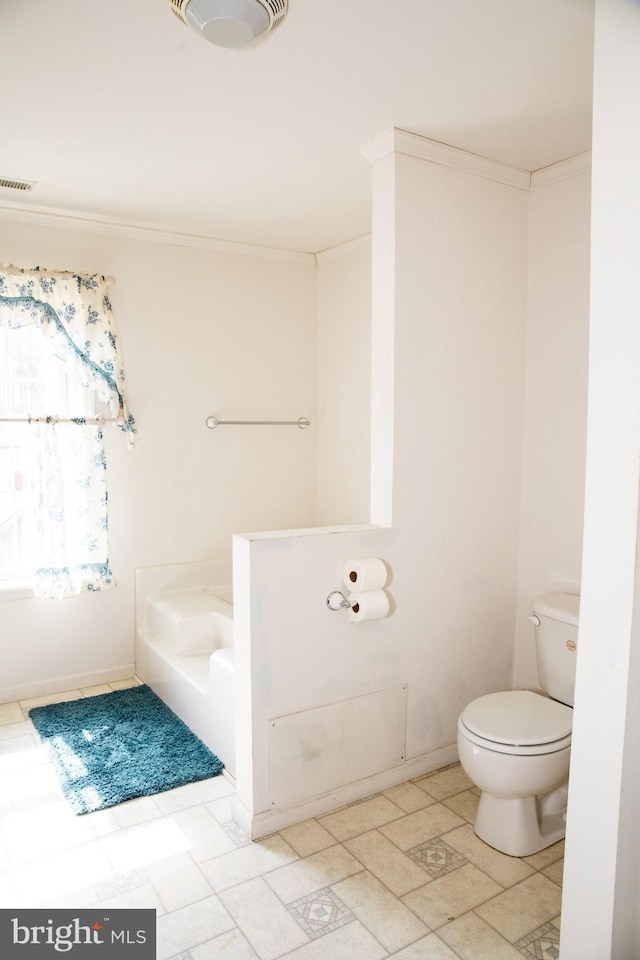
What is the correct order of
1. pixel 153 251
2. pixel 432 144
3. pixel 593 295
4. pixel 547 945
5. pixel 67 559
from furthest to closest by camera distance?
pixel 153 251, pixel 67 559, pixel 432 144, pixel 547 945, pixel 593 295

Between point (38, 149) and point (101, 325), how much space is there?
3.13ft

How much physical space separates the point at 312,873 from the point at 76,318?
8.67ft

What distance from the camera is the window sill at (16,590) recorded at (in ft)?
10.7

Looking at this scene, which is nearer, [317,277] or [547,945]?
[547,945]

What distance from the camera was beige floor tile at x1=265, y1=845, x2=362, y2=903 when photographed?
1993 millimetres

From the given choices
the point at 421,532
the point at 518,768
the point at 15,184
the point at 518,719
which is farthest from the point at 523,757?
the point at 15,184

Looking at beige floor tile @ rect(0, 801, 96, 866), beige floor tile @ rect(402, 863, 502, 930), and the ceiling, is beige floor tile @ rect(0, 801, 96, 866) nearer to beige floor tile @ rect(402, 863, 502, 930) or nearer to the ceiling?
beige floor tile @ rect(402, 863, 502, 930)

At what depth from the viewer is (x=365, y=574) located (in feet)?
7.68

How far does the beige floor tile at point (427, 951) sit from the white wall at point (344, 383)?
89.3 inches

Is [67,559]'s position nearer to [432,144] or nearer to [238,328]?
[238,328]

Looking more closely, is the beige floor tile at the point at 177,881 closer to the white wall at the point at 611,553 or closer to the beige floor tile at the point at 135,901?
the beige floor tile at the point at 135,901

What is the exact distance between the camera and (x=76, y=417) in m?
3.33

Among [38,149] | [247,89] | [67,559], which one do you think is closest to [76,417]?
[67,559]

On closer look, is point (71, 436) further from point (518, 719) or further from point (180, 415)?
point (518, 719)
